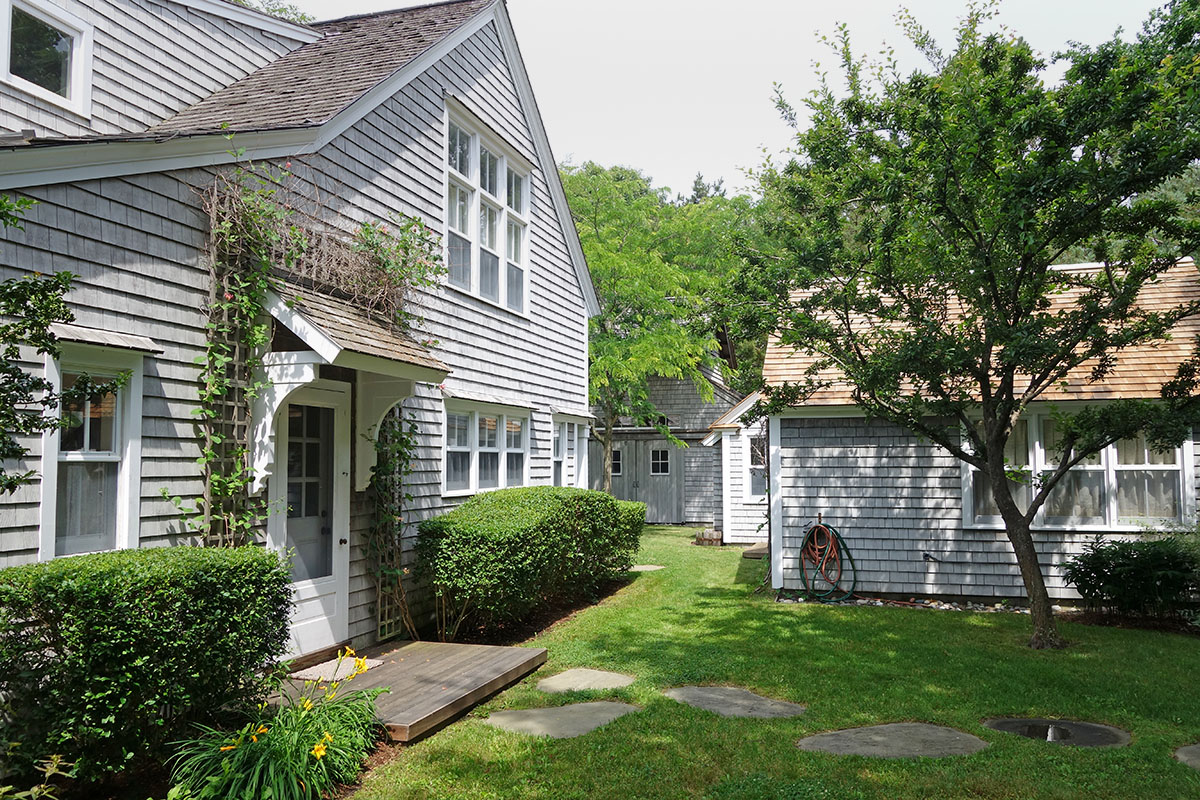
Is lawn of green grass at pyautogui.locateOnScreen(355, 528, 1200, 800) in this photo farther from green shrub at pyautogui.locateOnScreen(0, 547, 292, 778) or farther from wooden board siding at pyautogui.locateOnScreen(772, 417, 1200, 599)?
green shrub at pyautogui.locateOnScreen(0, 547, 292, 778)

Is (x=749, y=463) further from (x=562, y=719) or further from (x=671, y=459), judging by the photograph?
(x=562, y=719)

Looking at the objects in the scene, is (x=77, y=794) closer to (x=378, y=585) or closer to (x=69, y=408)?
(x=69, y=408)

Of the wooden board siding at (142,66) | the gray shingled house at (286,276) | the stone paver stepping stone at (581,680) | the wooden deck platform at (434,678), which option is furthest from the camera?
the stone paver stepping stone at (581,680)

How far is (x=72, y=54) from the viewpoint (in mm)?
6945

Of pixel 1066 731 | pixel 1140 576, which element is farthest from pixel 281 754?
pixel 1140 576

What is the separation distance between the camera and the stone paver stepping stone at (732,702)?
20.1 feet

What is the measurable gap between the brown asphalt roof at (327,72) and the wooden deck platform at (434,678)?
4313 mm

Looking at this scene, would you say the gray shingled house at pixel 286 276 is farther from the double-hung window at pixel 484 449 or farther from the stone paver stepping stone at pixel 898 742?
the stone paver stepping stone at pixel 898 742

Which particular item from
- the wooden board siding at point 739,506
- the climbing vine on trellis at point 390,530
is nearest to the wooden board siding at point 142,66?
the climbing vine on trellis at point 390,530

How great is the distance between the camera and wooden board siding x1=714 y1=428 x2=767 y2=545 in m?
19.3

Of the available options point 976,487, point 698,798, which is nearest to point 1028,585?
point 976,487

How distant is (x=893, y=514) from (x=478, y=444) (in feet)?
19.2

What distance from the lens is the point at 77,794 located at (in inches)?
161

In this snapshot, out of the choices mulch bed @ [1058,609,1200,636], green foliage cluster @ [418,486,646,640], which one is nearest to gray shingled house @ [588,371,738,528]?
green foliage cluster @ [418,486,646,640]
